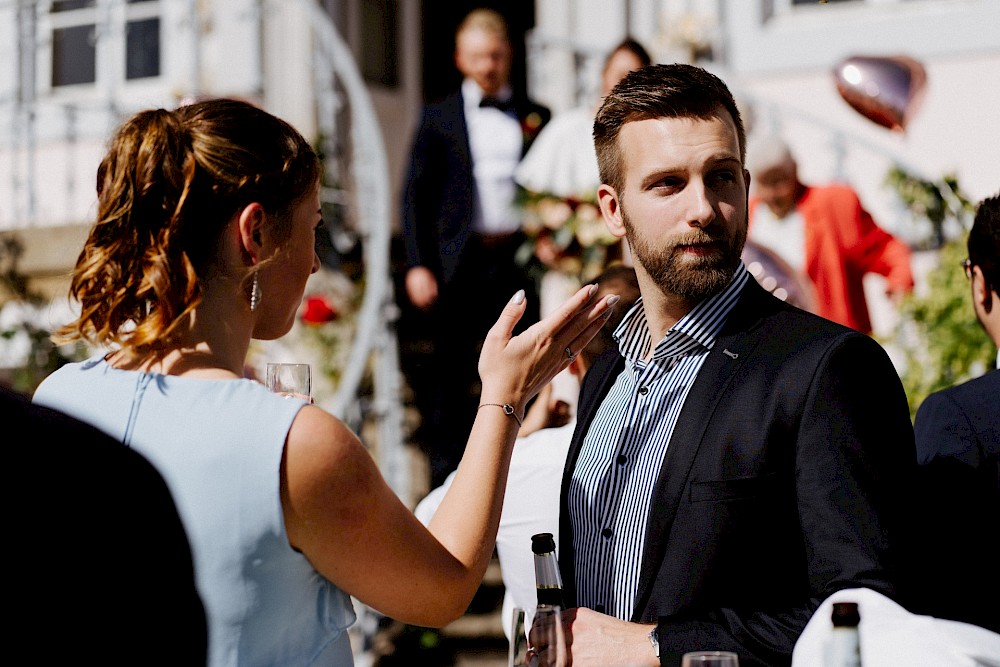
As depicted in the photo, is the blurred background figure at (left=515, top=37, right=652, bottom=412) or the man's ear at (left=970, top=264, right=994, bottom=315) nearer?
the man's ear at (left=970, top=264, right=994, bottom=315)

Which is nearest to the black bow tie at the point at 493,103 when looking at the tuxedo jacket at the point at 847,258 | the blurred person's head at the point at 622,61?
the blurred person's head at the point at 622,61

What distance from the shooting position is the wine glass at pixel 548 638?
83.5 inches

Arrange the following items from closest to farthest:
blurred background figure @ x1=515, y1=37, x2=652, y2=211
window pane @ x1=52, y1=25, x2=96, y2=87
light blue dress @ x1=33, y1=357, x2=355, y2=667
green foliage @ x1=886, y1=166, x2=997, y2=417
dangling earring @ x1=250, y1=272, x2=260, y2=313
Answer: light blue dress @ x1=33, y1=357, x2=355, y2=667 < dangling earring @ x1=250, y1=272, x2=260, y2=313 < green foliage @ x1=886, y1=166, x2=997, y2=417 < blurred background figure @ x1=515, y1=37, x2=652, y2=211 < window pane @ x1=52, y1=25, x2=96, y2=87

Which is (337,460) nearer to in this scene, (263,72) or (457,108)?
(457,108)

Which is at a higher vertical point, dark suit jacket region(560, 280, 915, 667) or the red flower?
the red flower

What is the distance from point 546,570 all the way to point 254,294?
0.70 m

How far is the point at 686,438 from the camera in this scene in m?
2.22

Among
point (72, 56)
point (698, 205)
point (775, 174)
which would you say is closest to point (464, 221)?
point (775, 174)

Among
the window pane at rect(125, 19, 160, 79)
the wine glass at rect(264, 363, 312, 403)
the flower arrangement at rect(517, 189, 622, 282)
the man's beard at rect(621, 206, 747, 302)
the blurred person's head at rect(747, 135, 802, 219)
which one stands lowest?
the wine glass at rect(264, 363, 312, 403)

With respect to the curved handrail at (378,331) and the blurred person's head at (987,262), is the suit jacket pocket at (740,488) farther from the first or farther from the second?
the curved handrail at (378,331)

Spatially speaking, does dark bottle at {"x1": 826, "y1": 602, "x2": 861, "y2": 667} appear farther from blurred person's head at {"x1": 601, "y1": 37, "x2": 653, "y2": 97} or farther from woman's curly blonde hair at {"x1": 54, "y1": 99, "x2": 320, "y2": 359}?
blurred person's head at {"x1": 601, "y1": 37, "x2": 653, "y2": 97}

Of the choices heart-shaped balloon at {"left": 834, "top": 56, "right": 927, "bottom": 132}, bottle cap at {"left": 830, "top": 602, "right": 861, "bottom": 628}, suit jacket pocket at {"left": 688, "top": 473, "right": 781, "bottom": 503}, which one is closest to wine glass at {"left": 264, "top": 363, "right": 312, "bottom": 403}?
suit jacket pocket at {"left": 688, "top": 473, "right": 781, "bottom": 503}

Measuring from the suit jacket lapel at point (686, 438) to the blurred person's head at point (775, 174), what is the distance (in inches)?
145

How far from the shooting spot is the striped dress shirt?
230 cm
